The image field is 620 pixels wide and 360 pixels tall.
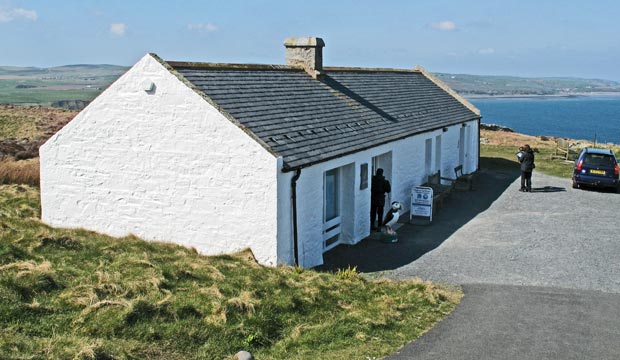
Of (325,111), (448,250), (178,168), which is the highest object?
(325,111)

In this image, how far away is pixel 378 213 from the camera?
17.7 m

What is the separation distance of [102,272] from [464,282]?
6.80 m

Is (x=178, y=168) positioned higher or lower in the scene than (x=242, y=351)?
higher

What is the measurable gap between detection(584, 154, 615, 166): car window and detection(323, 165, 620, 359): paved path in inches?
46.1

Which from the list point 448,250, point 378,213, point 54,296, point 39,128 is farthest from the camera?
point 39,128

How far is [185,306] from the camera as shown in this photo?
30.9 ft

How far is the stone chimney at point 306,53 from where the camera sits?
20422 millimetres

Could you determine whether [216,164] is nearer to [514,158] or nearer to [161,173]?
[161,173]

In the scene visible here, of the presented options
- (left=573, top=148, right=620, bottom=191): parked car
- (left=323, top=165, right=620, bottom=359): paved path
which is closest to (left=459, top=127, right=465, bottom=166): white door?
(left=323, top=165, right=620, bottom=359): paved path

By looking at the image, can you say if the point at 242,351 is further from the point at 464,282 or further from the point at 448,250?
the point at 448,250

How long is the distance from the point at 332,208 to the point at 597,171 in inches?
502

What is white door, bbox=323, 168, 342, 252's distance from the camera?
16.1 metres

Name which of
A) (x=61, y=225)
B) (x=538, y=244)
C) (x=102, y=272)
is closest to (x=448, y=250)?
(x=538, y=244)

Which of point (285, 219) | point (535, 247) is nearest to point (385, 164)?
point (535, 247)
